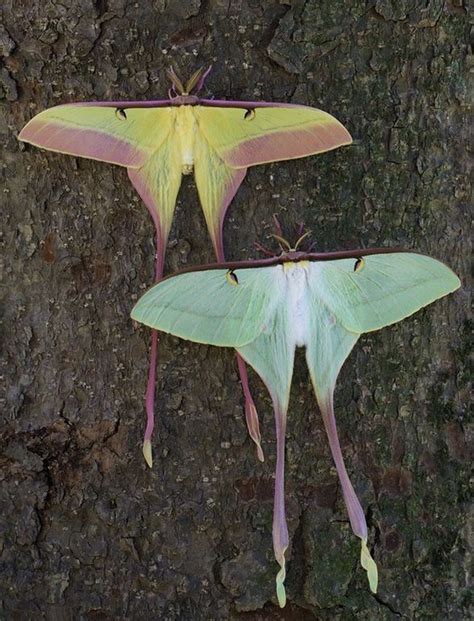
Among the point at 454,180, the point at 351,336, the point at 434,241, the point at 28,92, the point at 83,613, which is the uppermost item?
the point at 28,92

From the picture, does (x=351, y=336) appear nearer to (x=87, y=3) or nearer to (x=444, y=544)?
(x=444, y=544)

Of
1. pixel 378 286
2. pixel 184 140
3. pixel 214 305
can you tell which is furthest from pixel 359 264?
pixel 184 140

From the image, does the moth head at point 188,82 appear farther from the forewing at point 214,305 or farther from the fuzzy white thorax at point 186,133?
the forewing at point 214,305

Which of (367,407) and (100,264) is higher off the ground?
(100,264)

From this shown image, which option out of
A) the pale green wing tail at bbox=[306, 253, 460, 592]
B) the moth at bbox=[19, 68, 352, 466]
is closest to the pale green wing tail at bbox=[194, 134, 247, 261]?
the moth at bbox=[19, 68, 352, 466]

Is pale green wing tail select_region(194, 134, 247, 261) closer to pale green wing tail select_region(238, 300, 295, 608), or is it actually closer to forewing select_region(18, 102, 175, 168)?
forewing select_region(18, 102, 175, 168)

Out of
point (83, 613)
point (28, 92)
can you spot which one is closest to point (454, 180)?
point (28, 92)

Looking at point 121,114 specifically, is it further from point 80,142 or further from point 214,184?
point 214,184
